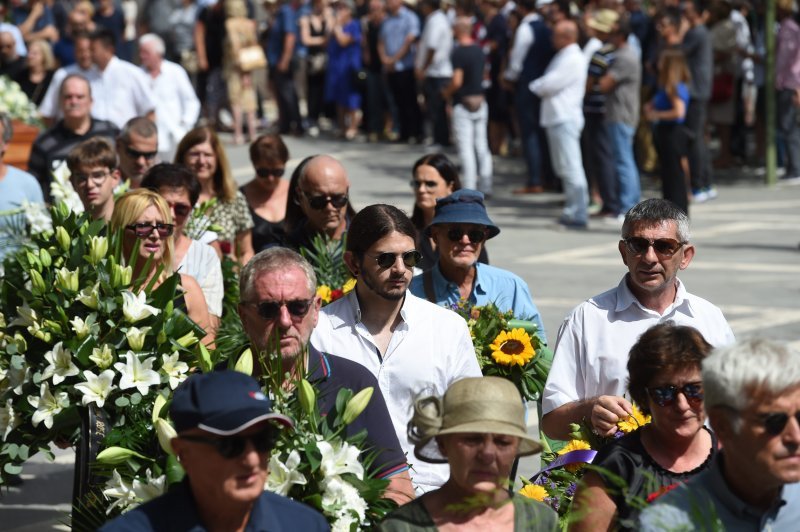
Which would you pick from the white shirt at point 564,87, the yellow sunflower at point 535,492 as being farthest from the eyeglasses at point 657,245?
the white shirt at point 564,87

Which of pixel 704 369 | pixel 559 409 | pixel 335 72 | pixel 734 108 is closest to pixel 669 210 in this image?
pixel 559 409

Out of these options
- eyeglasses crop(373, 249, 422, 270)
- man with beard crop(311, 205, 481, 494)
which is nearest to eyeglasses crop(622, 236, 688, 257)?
man with beard crop(311, 205, 481, 494)

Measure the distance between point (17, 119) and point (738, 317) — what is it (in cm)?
733

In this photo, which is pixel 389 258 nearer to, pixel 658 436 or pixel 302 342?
pixel 302 342

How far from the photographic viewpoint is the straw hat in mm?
4215

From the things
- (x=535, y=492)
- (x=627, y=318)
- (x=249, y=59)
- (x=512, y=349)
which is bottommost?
(x=249, y=59)

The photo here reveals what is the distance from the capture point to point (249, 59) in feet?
75.3

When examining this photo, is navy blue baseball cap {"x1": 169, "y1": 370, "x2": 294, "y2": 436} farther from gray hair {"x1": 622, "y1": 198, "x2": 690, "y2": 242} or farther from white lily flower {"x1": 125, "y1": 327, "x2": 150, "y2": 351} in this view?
gray hair {"x1": 622, "y1": 198, "x2": 690, "y2": 242}

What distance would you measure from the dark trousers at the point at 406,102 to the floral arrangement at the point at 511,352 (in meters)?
16.6

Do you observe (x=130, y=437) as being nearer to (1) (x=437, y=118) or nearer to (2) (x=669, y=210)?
(2) (x=669, y=210)

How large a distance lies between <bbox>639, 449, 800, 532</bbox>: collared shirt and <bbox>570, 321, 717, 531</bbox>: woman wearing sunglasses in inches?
19.3

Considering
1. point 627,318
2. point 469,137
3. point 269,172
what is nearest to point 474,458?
point 627,318

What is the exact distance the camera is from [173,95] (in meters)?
14.5

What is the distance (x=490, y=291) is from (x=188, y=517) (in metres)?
3.58
